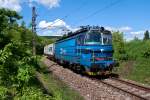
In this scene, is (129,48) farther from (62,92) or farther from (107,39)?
(62,92)

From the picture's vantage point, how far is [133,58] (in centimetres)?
3716

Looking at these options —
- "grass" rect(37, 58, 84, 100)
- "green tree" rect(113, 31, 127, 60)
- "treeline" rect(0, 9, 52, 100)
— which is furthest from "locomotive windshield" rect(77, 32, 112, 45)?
"green tree" rect(113, 31, 127, 60)

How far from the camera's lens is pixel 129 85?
21172 millimetres

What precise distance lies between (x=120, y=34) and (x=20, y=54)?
27.8 meters

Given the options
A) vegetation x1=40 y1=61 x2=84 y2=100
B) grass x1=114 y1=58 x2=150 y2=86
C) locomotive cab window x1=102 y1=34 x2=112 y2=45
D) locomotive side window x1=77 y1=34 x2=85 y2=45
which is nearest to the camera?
vegetation x1=40 y1=61 x2=84 y2=100

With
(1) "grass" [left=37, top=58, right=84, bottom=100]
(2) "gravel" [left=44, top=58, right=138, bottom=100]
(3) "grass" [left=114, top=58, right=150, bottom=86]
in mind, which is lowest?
(2) "gravel" [left=44, top=58, right=138, bottom=100]

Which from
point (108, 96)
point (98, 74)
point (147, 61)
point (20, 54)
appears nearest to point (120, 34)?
point (147, 61)

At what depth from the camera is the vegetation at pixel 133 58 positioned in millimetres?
26706

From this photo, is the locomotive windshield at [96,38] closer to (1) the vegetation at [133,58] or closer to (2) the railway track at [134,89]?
(2) the railway track at [134,89]

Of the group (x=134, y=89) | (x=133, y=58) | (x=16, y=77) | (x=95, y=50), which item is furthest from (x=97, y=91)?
(x=133, y=58)

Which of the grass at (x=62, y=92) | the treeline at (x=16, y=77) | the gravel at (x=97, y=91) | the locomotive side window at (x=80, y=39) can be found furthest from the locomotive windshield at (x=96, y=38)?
the treeline at (x=16, y=77)

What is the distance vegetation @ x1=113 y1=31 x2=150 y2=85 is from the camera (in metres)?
26.7

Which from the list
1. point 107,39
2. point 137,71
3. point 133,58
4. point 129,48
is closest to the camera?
point 107,39

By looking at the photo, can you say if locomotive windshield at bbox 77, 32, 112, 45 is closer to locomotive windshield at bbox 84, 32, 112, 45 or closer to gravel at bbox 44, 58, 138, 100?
locomotive windshield at bbox 84, 32, 112, 45
